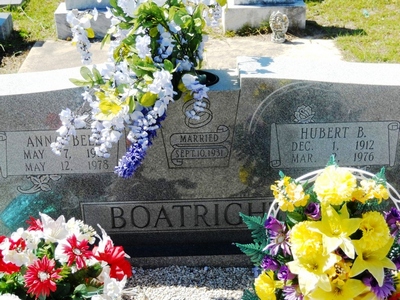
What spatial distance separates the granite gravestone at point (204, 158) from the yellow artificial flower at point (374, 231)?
1176mm

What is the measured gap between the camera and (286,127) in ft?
11.8

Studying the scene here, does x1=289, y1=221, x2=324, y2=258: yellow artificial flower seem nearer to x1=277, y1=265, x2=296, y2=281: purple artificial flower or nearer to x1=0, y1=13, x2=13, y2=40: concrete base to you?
x1=277, y1=265, x2=296, y2=281: purple artificial flower

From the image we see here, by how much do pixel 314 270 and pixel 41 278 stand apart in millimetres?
1155

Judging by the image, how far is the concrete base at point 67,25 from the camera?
7227mm

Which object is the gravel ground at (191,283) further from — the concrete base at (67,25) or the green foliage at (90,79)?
the concrete base at (67,25)

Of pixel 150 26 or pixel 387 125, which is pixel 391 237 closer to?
pixel 387 125

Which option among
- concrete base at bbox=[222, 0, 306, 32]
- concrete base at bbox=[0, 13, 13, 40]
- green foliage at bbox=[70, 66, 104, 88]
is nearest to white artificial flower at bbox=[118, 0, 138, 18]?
green foliage at bbox=[70, 66, 104, 88]

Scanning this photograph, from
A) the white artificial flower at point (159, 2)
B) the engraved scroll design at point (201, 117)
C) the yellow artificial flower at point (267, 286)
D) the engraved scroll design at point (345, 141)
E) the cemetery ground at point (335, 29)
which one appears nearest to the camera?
the yellow artificial flower at point (267, 286)

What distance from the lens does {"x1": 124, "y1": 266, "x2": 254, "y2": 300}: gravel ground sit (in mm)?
3674

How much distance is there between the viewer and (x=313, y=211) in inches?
102

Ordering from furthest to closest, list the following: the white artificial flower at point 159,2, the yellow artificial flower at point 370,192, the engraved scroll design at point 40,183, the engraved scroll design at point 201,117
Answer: the engraved scroll design at point 40,183
the engraved scroll design at point 201,117
the white artificial flower at point 159,2
the yellow artificial flower at point 370,192

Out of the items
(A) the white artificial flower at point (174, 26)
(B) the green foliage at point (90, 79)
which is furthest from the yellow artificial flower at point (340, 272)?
(B) the green foliage at point (90, 79)

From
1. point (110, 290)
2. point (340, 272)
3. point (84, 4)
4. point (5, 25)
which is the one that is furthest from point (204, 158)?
point (5, 25)

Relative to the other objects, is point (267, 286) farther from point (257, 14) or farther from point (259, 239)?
point (257, 14)
